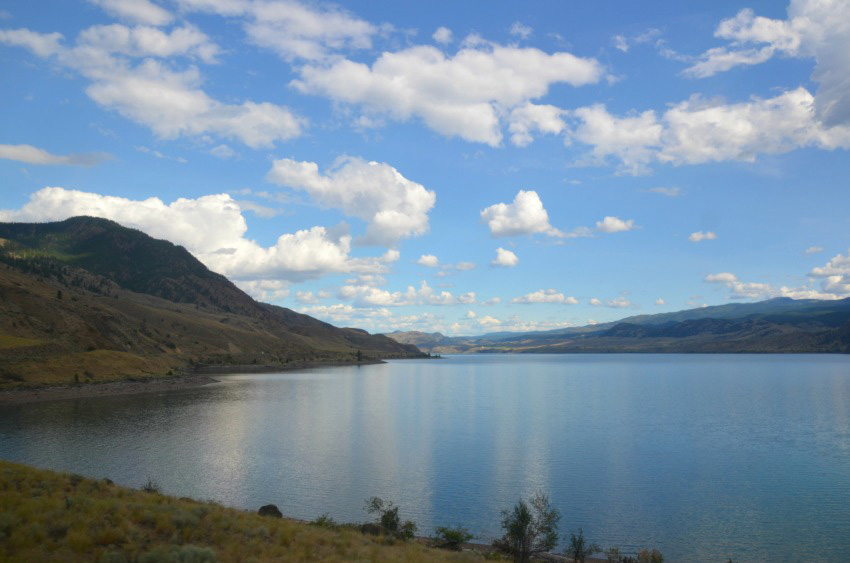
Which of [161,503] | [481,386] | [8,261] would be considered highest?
[8,261]

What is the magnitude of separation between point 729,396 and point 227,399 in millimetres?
82622

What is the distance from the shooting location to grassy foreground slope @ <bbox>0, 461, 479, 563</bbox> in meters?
13.6

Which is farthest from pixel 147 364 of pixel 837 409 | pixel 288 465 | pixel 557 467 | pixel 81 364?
pixel 837 409

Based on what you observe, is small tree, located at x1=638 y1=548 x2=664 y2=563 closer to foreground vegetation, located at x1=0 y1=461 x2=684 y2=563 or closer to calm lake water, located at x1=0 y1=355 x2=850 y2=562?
foreground vegetation, located at x1=0 y1=461 x2=684 y2=563

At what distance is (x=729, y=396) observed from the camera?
92312mm

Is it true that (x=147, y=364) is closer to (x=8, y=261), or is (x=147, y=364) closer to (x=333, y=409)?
(x=333, y=409)

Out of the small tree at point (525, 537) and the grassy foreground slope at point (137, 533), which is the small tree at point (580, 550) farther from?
the grassy foreground slope at point (137, 533)

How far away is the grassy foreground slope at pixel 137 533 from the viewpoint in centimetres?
1357

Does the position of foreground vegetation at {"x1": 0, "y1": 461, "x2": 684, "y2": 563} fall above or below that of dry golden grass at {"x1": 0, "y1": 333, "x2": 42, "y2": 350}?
below

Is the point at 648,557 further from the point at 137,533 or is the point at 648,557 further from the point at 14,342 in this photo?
the point at 14,342

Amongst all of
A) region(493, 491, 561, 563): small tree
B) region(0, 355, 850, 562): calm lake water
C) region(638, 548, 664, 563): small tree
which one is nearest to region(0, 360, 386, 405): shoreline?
region(0, 355, 850, 562): calm lake water

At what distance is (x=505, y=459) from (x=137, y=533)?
33432 mm

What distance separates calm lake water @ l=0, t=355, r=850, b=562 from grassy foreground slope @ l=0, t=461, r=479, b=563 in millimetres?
11201

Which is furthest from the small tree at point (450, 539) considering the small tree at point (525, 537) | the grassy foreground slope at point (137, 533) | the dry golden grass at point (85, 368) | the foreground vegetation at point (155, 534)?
the dry golden grass at point (85, 368)
